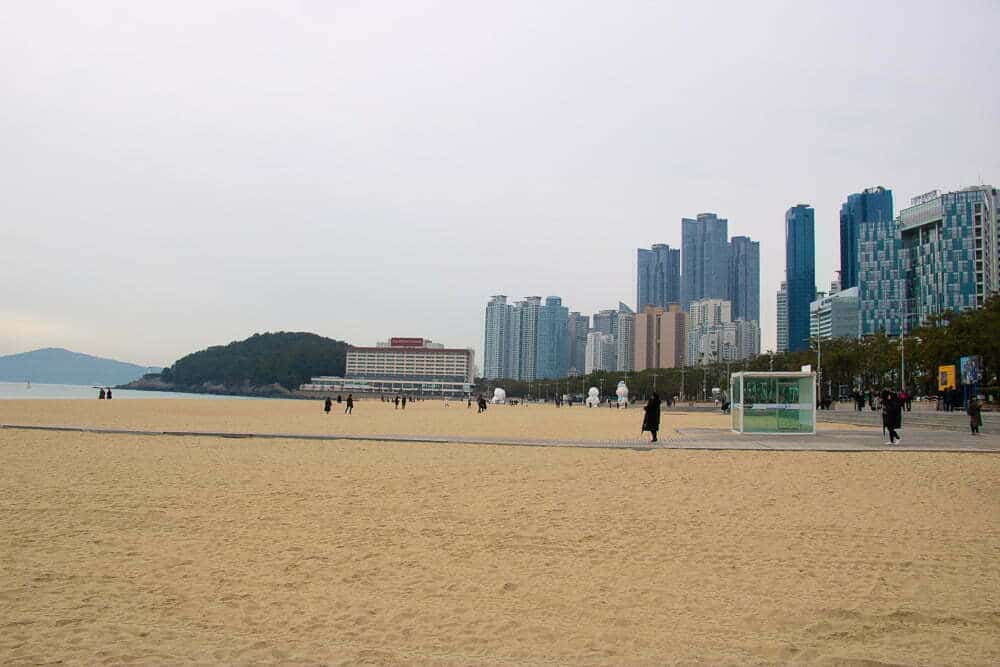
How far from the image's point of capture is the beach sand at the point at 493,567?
16.1 ft

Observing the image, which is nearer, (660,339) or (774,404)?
(774,404)

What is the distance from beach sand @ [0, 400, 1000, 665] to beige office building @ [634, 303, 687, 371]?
6825 inches

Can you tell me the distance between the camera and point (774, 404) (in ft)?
74.8

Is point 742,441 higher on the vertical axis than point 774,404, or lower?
lower

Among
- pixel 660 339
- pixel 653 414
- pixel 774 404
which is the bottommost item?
pixel 653 414

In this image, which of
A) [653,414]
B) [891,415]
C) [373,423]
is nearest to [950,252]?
[373,423]

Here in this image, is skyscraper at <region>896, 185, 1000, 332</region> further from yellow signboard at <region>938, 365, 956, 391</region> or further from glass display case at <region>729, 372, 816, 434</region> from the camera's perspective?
glass display case at <region>729, 372, 816, 434</region>

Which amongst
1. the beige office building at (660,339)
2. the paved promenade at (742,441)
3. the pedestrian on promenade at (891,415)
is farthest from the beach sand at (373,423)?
the beige office building at (660,339)

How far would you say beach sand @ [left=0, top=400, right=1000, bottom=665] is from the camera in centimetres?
491

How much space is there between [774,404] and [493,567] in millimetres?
18038

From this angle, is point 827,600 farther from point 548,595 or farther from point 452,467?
point 452,467

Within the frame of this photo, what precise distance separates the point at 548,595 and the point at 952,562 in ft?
13.4

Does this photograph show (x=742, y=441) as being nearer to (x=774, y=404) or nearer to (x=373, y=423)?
(x=774, y=404)

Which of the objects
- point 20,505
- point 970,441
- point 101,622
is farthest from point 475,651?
point 970,441
